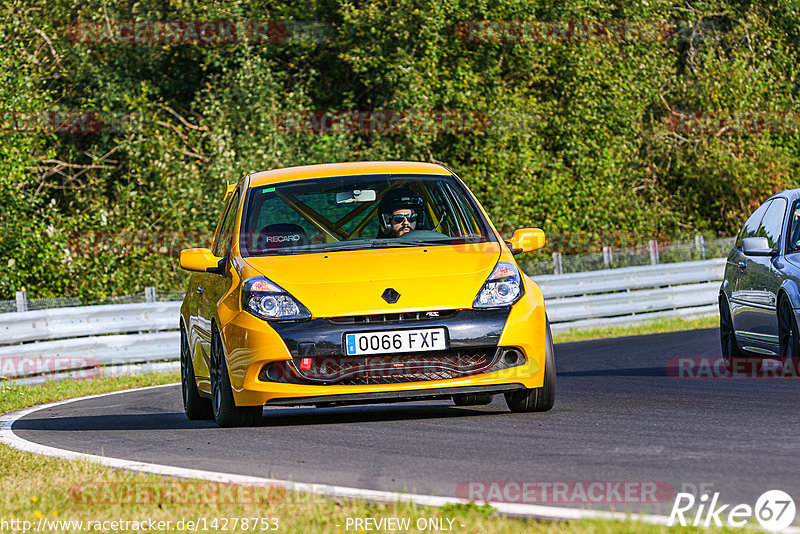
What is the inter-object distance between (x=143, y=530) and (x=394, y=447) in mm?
2251

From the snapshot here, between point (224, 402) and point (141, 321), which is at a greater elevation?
point (224, 402)

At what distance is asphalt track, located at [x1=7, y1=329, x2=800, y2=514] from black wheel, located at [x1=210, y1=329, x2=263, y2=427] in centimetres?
16

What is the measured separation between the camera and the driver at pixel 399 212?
9.07 metres

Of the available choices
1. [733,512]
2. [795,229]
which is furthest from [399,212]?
[733,512]

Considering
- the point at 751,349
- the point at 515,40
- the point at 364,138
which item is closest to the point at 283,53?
the point at 364,138

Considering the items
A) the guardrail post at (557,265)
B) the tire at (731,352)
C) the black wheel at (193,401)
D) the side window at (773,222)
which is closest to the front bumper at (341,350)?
the black wheel at (193,401)

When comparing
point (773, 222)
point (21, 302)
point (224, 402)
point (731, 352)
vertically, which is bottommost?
point (21, 302)

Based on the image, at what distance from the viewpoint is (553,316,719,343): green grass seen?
22297 millimetres

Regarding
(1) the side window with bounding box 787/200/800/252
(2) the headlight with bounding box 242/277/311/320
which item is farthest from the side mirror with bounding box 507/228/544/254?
(1) the side window with bounding box 787/200/800/252

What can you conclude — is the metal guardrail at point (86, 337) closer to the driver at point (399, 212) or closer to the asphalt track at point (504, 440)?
the asphalt track at point (504, 440)

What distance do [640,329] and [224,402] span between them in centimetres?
1603

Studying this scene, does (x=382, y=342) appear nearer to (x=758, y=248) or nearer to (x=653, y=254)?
(x=758, y=248)

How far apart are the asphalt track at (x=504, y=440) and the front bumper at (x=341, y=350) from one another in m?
0.22

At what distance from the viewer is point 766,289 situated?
36.2 ft
